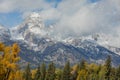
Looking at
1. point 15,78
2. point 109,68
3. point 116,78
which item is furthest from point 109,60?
point 15,78

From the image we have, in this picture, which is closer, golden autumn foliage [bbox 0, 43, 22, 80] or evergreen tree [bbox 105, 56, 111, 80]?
golden autumn foliage [bbox 0, 43, 22, 80]

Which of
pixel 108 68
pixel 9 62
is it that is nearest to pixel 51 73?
pixel 108 68

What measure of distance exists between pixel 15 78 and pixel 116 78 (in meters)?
114

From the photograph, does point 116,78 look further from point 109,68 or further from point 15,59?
point 15,59

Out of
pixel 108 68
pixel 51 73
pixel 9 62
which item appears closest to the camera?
pixel 9 62

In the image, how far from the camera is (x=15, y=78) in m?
47.9

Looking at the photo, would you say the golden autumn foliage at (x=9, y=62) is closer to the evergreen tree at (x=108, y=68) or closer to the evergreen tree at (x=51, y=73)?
the evergreen tree at (x=108, y=68)

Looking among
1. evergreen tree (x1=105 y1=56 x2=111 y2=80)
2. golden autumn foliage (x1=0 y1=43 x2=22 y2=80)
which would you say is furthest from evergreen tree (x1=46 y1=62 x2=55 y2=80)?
golden autumn foliage (x1=0 y1=43 x2=22 y2=80)

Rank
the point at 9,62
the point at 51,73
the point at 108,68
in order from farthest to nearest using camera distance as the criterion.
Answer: the point at 51,73 → the point at 108,68 → the point at 9,62

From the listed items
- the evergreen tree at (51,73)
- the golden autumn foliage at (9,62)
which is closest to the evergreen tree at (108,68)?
the evergreen tree at (51,73)

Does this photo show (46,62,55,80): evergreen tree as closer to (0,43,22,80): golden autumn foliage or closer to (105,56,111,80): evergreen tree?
(105,56,111,80): evergreen tree

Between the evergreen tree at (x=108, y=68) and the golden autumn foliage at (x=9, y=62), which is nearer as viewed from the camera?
the golden autumn foliage at (x=9, y=62)

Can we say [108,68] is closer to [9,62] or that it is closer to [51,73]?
[51,73]

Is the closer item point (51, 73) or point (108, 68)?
point (108, 68)
